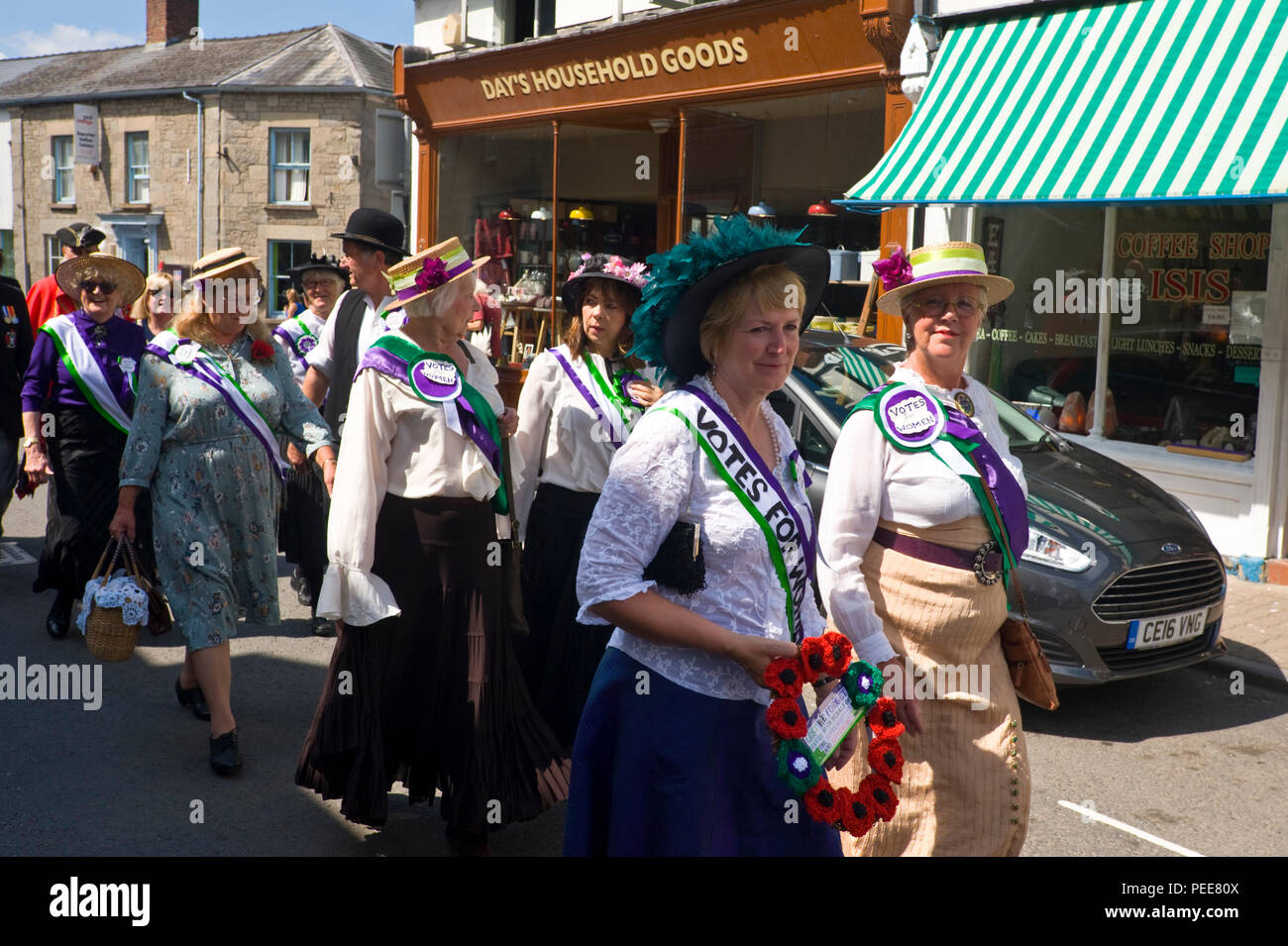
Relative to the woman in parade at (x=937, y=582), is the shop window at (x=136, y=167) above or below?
above

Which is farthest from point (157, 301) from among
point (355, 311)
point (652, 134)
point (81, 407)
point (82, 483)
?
point (652, 134)

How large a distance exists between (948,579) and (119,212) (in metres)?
30.7

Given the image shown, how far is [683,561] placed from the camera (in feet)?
8.32

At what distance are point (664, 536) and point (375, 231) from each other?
3834 mm

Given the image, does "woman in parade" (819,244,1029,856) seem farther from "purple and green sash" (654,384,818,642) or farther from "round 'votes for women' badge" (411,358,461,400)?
"round 'votes for women' badge" (411,358,461,400)

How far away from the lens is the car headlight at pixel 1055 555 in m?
5.64

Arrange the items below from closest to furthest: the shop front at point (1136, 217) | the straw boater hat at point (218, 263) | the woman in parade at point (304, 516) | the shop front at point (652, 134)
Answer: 1. the straw boater hat at point (218, 263)
2. the woman in parade at point (304, 516)
3. the shop front at point (1136, 217)
4. the shop front at point (652, 134)

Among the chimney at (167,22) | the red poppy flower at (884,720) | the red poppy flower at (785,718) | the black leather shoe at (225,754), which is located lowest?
the black leather shoe at (225,754)

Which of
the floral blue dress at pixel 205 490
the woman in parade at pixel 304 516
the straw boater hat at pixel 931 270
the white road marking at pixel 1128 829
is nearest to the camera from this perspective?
the straw boater hat at pixel 931 270

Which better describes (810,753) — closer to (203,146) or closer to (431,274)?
(431,274)

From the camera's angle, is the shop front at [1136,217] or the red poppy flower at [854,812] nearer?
the red poppy flower at [854,812]

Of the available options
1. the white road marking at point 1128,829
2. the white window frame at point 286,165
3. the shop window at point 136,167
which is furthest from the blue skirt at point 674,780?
the shop window at point 136,167

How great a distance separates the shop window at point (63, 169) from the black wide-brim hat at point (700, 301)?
32670 millimetres

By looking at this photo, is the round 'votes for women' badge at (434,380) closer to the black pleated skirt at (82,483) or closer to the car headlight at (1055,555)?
the car headlight at (1055,555)
